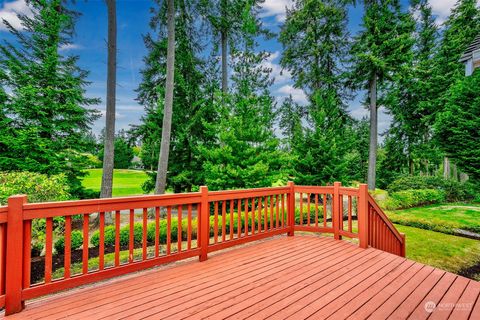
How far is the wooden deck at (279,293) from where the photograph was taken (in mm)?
2049

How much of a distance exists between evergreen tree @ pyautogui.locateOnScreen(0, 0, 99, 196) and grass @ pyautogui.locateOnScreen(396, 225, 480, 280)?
1194 centimetres

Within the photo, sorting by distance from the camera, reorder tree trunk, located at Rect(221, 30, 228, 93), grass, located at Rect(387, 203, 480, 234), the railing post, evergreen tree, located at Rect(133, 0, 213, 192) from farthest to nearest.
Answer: tree trunk, located at Rect(221, 30, 228, 93)
evergreen tree, located at Rect(133, 0, 213, 192)
grass, located at Rect(387, 203, 480, 234)
the railing post

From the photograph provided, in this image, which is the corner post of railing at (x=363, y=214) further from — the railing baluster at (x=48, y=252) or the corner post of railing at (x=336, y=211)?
the railing baluster at (x=48, y=252)

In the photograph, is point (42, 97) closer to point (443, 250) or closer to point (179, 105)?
point (179, 105)

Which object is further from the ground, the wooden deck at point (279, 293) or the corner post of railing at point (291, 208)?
the corner post of railing at point (291, 208)

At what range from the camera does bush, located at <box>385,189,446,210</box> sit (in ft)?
34.0

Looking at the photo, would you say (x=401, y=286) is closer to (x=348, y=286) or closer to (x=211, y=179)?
(x=348, y=286)

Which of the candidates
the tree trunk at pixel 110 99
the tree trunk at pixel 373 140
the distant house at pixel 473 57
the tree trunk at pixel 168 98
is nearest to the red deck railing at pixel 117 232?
the tree trunk at pixel 110 99

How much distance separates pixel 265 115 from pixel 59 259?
A: 8237 mm

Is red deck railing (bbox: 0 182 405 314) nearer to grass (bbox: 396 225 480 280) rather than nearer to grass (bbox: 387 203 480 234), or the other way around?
grass (bbox: 396 225 480 280)

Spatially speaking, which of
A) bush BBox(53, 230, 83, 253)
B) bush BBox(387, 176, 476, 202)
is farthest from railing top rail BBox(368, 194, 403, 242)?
bush BBox(387, 176, 476, 202)

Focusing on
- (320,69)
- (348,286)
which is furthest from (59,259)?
(320,69)

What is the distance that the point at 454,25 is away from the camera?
50.3 ft

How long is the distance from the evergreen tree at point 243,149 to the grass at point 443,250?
4807 mm
